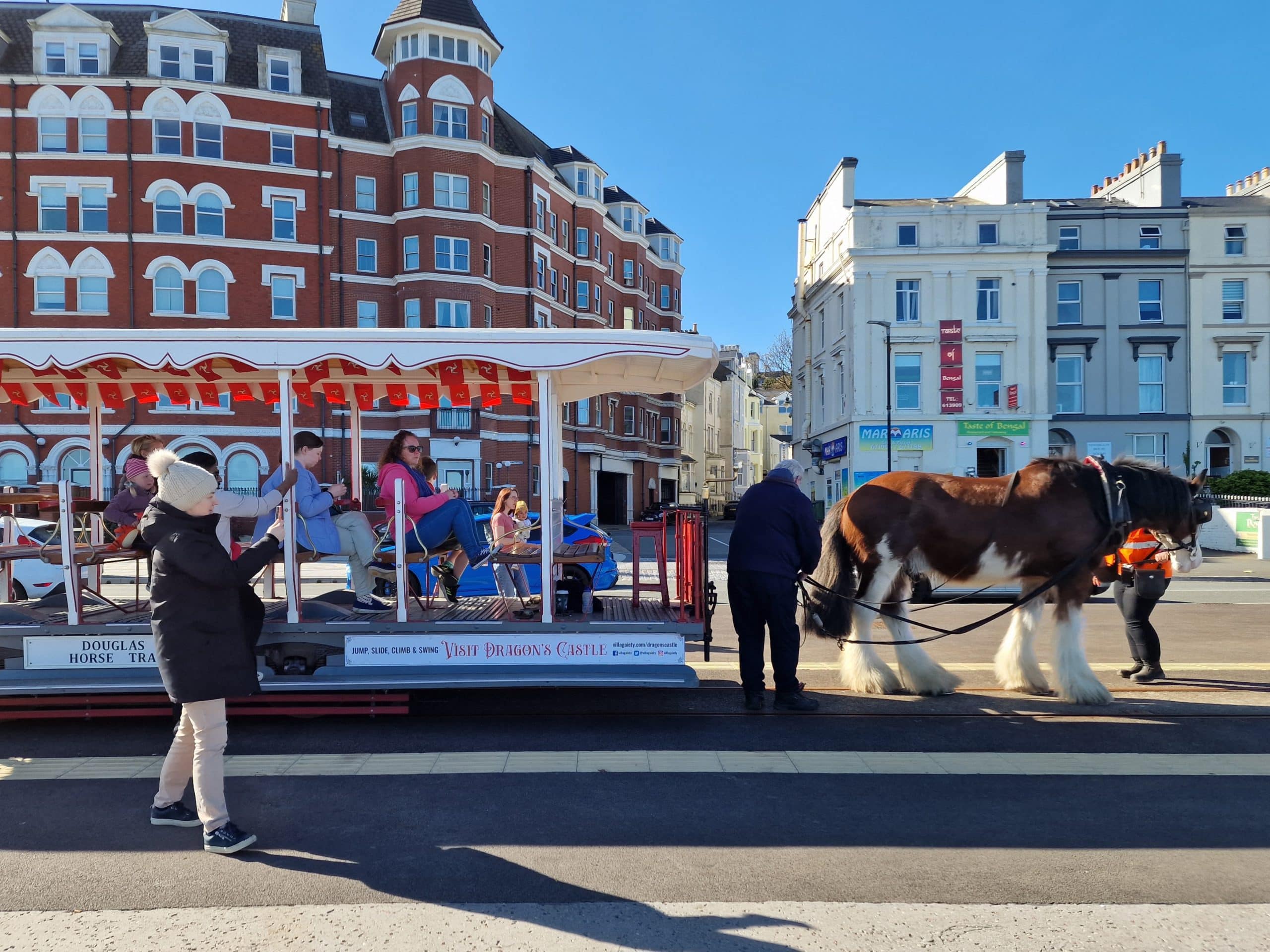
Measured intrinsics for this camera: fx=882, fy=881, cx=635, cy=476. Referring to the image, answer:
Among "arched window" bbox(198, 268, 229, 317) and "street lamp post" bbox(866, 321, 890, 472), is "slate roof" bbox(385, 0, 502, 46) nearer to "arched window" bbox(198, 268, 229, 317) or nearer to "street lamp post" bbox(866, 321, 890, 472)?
"arched window" bbox(198, 268, 229, 317)

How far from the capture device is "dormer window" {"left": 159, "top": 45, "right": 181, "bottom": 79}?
103 feet

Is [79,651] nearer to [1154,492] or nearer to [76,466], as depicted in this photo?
[1154,492]

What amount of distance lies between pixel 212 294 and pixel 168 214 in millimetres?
3081

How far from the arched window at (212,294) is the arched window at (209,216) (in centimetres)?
135

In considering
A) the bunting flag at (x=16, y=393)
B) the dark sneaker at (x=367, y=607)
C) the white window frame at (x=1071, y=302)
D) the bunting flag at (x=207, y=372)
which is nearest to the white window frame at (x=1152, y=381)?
the white window frame at (x=1071, y=302)

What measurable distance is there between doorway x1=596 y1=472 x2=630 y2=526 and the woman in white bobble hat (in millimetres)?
43766

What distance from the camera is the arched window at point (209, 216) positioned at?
31375 mm

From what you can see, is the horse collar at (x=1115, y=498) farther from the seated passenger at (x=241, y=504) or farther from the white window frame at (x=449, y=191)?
the white window frame at (x=449, y=191)

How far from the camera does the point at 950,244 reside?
36.9 metres

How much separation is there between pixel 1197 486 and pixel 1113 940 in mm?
5095

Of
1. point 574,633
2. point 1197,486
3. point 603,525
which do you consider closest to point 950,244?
point 603,525

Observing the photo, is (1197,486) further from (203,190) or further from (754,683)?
(203,190)

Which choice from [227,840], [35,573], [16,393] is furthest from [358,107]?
[227,840]

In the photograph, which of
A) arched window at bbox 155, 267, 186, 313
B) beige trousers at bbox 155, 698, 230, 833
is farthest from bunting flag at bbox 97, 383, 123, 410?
arched window at bbox 155, 267, 186, 313
